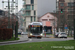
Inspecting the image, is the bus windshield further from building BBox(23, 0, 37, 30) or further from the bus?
building BBox(23, 0, 37, 30)

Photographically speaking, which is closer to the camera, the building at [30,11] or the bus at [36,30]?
the bus at [36,30]

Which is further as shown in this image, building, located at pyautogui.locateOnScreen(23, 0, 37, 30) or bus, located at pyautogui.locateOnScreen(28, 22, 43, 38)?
building, located at pyautogui.locateOnScreen(23, 0, 37, 30)

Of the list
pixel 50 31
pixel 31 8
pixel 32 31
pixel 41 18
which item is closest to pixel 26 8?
pixel 31 8

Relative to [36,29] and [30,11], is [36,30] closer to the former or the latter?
[36,29]

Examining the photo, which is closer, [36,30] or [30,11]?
[36,30]

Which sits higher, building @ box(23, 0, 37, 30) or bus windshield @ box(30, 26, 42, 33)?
building @ box(23, 0, 37, 30)

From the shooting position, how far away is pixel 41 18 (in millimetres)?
111688

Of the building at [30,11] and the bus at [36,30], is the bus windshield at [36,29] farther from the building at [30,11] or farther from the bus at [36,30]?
the building at [30,11]

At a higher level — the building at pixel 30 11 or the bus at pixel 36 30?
the building at pixel 30 11

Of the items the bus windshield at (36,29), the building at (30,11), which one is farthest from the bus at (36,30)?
the building at (30,11)

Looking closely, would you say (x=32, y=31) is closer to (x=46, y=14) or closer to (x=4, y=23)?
(x=4, y=23)

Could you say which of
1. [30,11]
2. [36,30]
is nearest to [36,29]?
[36,30]

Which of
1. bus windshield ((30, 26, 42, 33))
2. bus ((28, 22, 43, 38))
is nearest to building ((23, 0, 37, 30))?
bus ((28, 22, 43, 38))

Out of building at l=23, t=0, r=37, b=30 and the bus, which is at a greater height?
building at l=23, t=0, r=37, b=30
